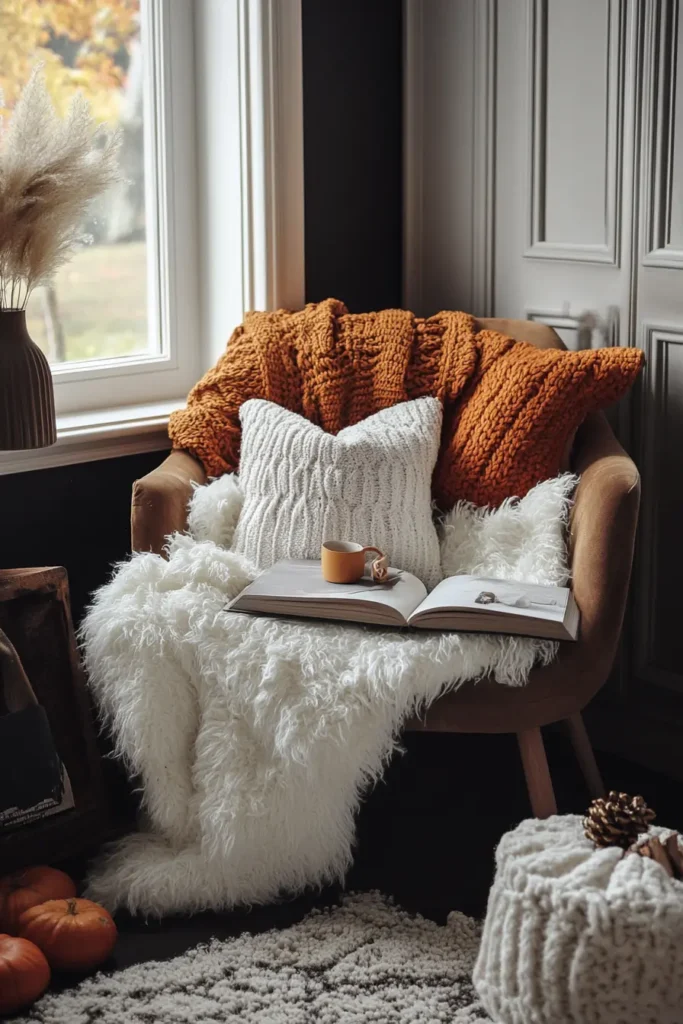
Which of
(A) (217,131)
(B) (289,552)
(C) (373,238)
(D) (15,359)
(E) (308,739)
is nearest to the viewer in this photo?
(E) (308,739)

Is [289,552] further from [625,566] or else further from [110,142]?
[110,142]

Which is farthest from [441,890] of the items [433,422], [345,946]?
[433,422]

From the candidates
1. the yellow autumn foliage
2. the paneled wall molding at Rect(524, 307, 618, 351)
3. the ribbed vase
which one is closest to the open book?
the ribbed vase

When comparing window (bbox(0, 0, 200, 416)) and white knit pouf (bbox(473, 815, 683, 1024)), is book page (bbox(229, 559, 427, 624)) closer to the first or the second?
white knit pouf (bbox(473, 815, 683, 1024))

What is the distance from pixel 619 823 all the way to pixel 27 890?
93cm

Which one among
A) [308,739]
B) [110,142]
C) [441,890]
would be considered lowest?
[441,890]

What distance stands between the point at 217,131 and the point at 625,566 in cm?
139

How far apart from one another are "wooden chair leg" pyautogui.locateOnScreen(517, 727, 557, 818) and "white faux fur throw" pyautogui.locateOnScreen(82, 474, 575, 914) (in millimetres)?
148

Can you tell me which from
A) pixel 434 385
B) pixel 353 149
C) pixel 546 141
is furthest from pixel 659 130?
pixel 353 149

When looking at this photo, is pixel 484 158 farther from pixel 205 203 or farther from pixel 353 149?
pixel 205 203

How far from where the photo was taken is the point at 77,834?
6.30ft

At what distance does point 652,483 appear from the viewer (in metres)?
2.25

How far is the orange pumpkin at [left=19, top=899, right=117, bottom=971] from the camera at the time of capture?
63.8 inches

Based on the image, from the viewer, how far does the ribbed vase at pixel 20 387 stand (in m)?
1.82
